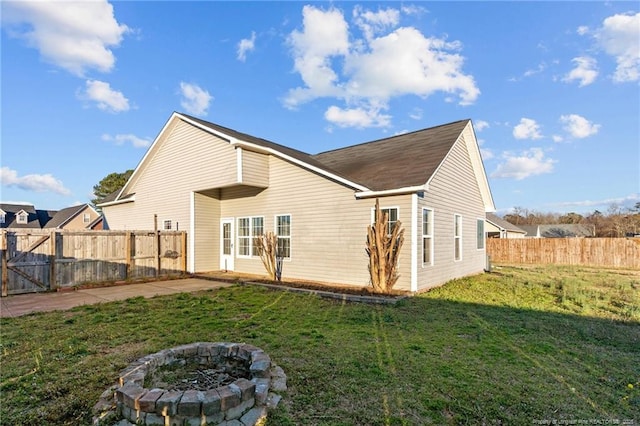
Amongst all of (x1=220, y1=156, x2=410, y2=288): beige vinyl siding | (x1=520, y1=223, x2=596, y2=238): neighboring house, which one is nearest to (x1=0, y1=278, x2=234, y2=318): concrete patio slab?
(x1=220, y1=156, x2=410, y2=288): beige vinyl siding

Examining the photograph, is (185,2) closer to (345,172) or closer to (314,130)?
(345,172)

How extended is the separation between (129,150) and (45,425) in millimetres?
22650

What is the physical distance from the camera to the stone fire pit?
2.47 metres

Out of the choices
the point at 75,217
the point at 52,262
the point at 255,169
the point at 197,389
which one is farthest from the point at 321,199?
the point at 75,217

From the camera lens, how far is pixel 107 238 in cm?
1028

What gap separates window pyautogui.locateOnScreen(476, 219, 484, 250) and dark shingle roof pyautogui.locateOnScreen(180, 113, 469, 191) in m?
4.50

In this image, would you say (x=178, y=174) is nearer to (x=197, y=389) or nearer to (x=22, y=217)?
(x=197, y=389)

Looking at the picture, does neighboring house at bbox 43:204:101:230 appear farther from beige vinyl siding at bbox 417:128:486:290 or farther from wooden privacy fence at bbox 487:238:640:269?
wooden privacy fence at bbox 487:238:640:269

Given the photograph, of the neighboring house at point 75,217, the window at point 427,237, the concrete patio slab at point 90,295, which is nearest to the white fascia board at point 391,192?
the window at point 427,237

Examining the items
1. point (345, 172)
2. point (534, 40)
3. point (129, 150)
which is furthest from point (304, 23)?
point (129, 150)

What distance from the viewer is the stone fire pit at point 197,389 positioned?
2.47 metres

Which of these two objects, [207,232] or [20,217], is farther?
[20,217]

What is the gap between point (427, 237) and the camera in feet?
30.2

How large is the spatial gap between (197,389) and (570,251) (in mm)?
22593
